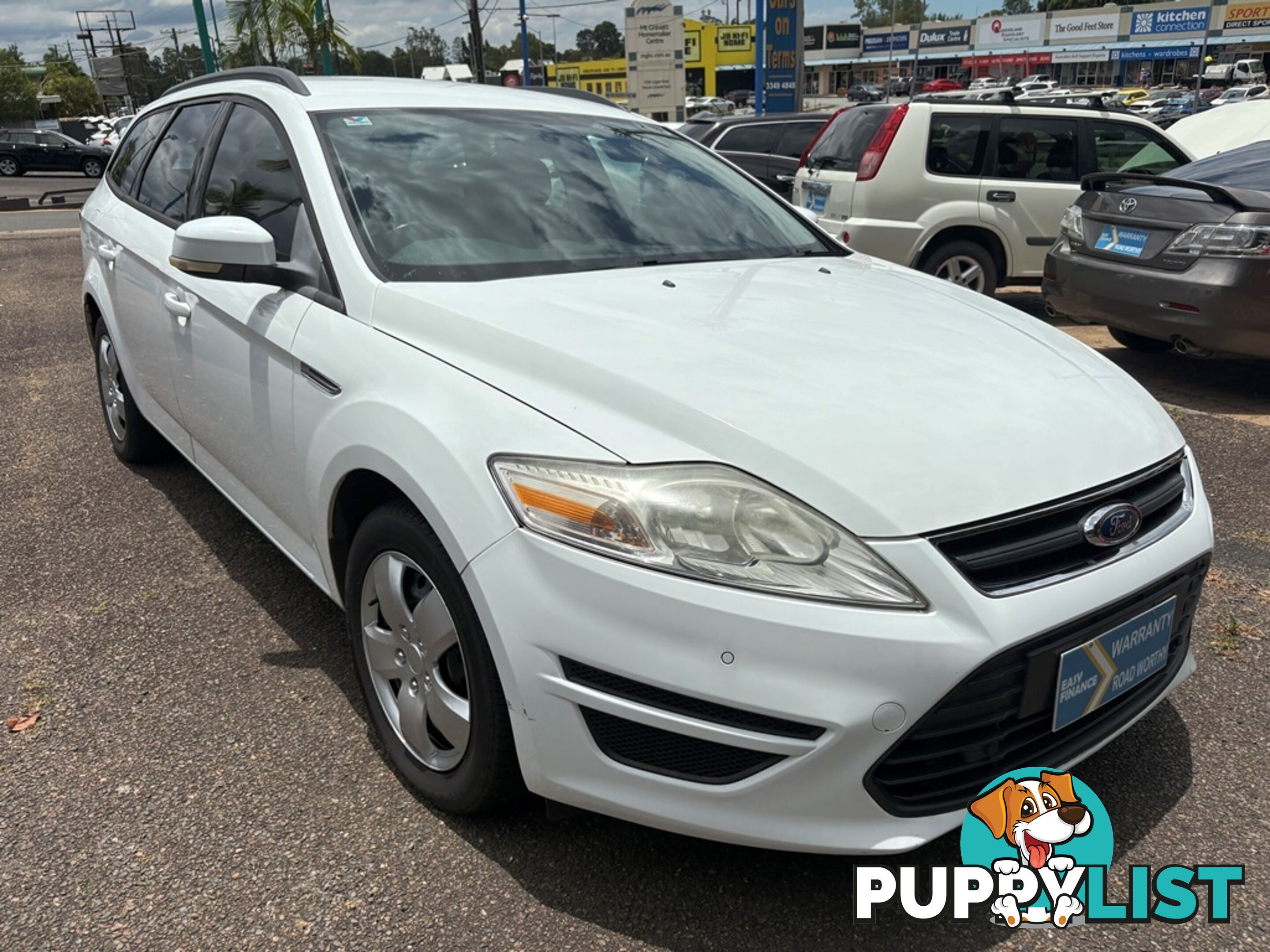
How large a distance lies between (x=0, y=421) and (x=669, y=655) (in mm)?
5488

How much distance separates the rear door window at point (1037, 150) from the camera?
8.34 metres

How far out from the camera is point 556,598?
1857mm

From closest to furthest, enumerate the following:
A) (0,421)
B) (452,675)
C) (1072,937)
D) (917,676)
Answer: (917,676) < (1072,937) < (452,675) < (0,421)

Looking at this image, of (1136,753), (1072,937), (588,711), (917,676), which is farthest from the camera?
(1136,753)

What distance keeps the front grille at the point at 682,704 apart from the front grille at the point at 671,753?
1.9 inches

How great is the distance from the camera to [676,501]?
187 centimetres

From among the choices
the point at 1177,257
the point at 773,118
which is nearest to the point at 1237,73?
the point at 773,118

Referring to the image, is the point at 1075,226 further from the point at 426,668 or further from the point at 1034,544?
the point at 426,668

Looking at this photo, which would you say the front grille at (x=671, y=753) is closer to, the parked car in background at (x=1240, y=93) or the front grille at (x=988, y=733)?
the front grille at (x=988, y=733)

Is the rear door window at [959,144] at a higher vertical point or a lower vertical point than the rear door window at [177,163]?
lower

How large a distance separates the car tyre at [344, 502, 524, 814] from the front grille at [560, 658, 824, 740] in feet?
0.75

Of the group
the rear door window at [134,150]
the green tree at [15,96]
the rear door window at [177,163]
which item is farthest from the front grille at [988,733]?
the green tree at [15,96]

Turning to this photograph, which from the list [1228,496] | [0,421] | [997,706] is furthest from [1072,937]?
[0,421]

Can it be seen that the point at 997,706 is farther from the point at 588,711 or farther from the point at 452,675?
the point at 452,675
